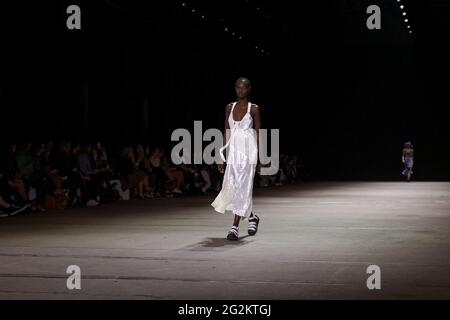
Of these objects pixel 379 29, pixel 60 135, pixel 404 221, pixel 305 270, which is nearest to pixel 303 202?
pixel 404 221

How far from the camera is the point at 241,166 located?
8.51 metres

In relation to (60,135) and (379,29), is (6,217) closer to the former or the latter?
(60,135)

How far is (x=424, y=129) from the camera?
3141 cm

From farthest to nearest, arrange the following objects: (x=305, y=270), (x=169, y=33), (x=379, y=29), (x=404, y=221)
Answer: (x=379, y=29) → (x=169, y=33) → (x=404, y=221) → (x=305, y=270)

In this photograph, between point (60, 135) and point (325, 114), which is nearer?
point (60, 135)

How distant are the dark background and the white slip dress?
26.2 ft

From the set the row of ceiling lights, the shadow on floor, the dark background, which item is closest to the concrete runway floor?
the shadow on floor

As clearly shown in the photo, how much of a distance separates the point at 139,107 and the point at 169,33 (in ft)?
7.58

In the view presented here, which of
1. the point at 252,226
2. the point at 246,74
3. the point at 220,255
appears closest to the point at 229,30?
the point at 246,74

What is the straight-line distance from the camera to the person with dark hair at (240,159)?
8461mm

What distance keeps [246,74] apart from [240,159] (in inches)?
779

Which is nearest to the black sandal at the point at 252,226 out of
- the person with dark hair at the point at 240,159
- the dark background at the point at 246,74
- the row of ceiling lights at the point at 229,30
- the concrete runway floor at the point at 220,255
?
the concrete runway floor at the point at 220,255

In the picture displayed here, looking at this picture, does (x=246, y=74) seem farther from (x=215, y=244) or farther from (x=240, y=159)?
(x=215, y=244)

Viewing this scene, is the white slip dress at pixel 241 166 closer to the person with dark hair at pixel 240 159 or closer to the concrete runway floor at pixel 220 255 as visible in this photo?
the person with dark hair at pixel 240 159
